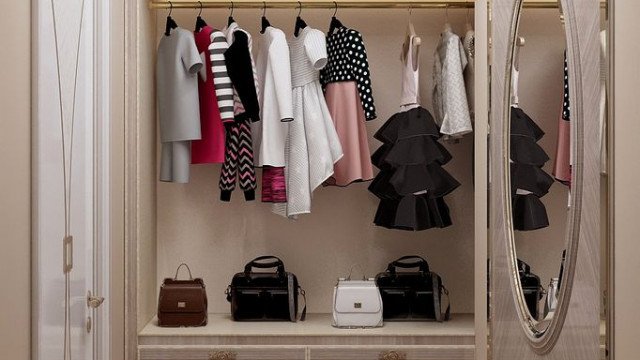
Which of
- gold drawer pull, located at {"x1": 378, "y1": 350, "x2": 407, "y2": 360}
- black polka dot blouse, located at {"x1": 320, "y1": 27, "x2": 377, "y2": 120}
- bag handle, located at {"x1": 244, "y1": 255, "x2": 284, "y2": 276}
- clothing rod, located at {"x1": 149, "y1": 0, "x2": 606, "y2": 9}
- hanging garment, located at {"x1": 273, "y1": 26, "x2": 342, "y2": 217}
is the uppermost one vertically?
clothing rod, located at {"x1": 149, "y1": 0, "x2": 606, "y2": 9}

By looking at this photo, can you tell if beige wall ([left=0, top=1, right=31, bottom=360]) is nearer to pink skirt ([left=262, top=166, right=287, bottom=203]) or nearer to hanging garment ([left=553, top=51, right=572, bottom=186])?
hanging garment ([left=553, top=51, right=572, bottom=186])

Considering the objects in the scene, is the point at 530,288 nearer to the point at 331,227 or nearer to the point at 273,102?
the point at 273,102

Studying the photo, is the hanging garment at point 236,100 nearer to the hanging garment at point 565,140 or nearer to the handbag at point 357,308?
the handbag at point 357,308

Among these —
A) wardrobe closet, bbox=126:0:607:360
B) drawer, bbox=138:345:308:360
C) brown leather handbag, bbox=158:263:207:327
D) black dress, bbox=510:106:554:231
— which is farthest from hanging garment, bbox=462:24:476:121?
black dress, bbox=510:106:554:231

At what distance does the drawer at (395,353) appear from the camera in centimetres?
323

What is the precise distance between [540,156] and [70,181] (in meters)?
1.35

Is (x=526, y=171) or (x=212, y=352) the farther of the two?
(x=212, y=352)

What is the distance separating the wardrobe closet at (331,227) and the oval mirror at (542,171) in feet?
0.30

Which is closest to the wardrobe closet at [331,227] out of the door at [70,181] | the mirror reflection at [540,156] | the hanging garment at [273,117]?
the mirror reflection at [540,156]

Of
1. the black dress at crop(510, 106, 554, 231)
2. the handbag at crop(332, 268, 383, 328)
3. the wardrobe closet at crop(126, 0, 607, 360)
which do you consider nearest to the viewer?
the black dress at crop(510, 106, 554, 231)

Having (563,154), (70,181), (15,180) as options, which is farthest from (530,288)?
(70,181)

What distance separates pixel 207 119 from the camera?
3445 millimetres

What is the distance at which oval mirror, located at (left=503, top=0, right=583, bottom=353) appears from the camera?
1.36 metres

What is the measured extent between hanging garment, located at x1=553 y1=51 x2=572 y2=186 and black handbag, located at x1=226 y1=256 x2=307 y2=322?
2.14m
